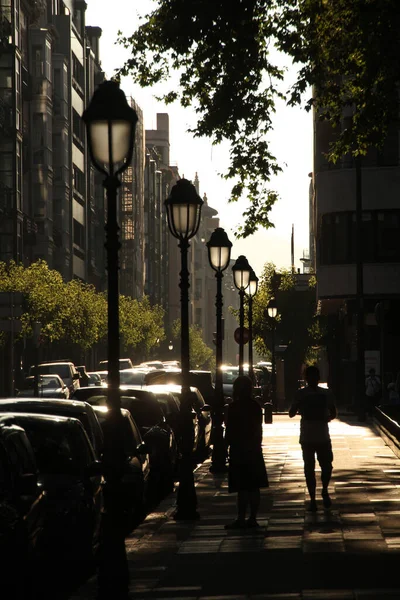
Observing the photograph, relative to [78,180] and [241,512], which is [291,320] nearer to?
[78,180]

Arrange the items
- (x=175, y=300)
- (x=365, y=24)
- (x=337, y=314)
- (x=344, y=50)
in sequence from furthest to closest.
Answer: (x=175, y=300) < (x=337, y=314) < (x=344, y=50) < (x=365, y=24)

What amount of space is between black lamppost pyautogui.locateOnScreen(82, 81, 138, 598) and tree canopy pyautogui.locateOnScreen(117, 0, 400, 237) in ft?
26.2

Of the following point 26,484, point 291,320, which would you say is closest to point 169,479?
point 26,484

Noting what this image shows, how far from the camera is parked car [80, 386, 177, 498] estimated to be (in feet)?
67.3

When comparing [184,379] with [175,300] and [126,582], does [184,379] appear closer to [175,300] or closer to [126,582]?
[126,582]

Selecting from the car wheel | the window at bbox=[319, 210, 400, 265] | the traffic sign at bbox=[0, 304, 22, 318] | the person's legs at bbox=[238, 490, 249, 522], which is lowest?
the car wheel

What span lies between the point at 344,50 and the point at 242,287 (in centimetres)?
1127

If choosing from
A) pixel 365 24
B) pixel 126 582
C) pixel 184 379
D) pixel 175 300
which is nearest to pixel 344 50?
pixel 365 24

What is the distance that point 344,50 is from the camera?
822 inches

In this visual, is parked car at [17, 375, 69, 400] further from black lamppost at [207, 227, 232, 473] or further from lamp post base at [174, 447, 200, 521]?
lamp post base at [174, 447, 200, 521]

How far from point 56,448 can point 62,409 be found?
1888 millimetres

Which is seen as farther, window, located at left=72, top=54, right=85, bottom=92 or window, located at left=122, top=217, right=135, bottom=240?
window, located at left=122, top=217, right=135, bottom=240

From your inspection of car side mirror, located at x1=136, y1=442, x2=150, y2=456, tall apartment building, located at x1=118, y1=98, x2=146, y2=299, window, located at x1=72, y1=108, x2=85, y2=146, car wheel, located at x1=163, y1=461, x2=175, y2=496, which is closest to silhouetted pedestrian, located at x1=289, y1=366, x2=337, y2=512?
car side mirror, located at x1=136, y1=442, x2=150, y2=456

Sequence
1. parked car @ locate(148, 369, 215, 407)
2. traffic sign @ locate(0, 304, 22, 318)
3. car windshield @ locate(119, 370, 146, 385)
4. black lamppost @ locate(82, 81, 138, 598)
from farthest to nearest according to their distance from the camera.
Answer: traffic sign @ locate(0, 304, 22, 318)
car windshield @ locate(119, 370, 146, 385)
parked car @ locate(148, 369, 215, 407)
black lamppost @ locate(82, 81, 138, 598)
